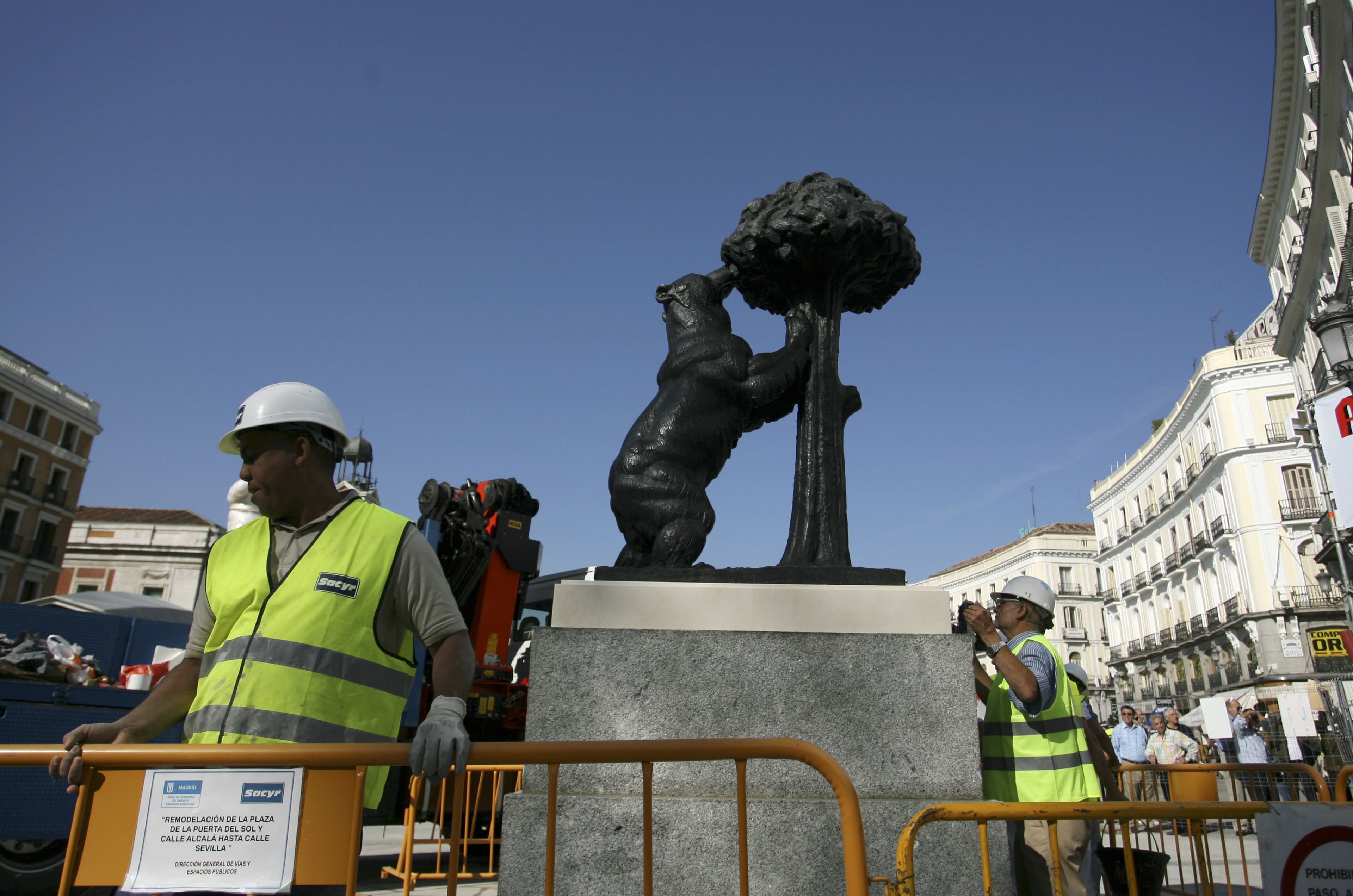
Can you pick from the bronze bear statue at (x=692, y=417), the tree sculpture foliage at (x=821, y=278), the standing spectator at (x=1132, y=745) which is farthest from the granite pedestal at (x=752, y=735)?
the standing spectator at (x=1132, y=745)

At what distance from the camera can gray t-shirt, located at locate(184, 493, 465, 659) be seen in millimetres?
2135

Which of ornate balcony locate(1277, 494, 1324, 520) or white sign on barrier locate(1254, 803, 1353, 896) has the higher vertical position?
ornate balcony locate(1277, 494, 1324, 520)

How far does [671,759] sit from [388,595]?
2.79ft

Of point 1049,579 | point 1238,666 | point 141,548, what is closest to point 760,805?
point 1238,666

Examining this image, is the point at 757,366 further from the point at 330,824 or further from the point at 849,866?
the point at 330,824

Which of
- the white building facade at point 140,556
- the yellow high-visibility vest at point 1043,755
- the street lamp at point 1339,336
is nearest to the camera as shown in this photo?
the yellow high-visibility vest at point 1043,755

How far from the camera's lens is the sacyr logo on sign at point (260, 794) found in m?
1.82

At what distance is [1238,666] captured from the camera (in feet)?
121

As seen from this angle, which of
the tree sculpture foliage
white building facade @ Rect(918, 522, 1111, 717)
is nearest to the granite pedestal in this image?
the tree sculpture foliage

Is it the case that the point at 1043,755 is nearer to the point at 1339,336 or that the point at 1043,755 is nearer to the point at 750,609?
the point at 750,609

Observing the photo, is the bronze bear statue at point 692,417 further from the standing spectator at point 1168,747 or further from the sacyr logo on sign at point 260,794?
the standing spectator at point 1168,747

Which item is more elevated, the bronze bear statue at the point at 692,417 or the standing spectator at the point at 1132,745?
the bronze bear statue at the point at 692,417

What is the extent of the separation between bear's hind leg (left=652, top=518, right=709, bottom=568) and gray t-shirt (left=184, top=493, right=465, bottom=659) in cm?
179

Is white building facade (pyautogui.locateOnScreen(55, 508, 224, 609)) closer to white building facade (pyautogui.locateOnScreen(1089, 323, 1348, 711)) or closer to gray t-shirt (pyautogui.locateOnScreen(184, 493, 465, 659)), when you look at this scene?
gray t-shirt (pyautogui.locateOnScreen(184, 493, 465, 659))
